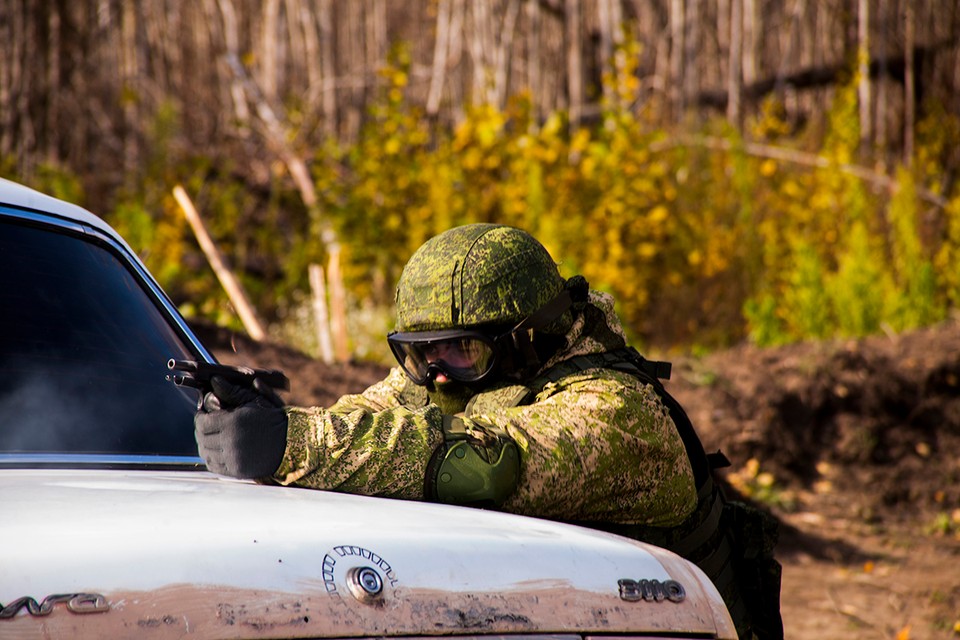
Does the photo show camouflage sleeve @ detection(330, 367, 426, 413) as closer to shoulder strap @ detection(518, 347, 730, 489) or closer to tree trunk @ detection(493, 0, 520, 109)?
shoulder strap @ detection(518, 347, 730, 489)

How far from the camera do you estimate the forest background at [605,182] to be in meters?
9.15

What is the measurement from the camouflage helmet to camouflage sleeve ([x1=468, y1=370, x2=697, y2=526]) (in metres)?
0.19

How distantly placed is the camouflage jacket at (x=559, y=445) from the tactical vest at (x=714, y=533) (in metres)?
0.03

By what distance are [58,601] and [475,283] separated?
1.27 m

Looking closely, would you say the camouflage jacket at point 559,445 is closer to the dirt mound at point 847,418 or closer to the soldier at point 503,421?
the soldier at point 503,421

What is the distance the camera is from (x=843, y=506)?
7.23 metres

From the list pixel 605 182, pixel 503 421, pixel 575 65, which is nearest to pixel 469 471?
pixel 503 421

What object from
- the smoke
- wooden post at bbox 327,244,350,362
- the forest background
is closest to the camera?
the smoke

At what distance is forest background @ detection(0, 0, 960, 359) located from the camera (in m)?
9.15

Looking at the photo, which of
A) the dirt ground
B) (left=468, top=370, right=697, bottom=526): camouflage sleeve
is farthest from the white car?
the dirt ground

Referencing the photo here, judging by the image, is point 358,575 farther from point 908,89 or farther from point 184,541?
point 908,89

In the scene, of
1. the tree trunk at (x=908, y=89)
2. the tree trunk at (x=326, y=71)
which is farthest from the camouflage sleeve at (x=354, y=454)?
the tree trunk at (x=326, y=71)

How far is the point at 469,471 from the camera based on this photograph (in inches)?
84.0

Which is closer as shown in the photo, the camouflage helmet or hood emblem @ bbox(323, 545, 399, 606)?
hood emblem @ bbox(323, 545, 399, 606)
